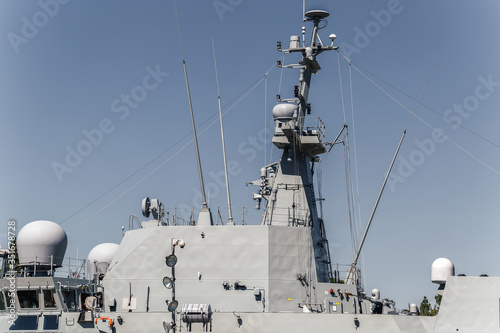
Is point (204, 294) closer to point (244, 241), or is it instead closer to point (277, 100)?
point (244, 241)

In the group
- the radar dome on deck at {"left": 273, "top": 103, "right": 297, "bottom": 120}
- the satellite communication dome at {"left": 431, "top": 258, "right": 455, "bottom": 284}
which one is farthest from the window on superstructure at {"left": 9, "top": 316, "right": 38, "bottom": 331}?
the satellite communication dome at {"left": 431, "top": 258, "right": 455, "bottom": 284}

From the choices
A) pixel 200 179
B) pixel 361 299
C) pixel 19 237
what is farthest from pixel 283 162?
pixel 19 237

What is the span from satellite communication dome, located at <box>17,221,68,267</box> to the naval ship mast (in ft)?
24.1

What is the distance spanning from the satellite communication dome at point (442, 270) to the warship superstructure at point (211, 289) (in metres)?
0.03

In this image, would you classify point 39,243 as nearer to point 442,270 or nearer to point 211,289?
point 211,289

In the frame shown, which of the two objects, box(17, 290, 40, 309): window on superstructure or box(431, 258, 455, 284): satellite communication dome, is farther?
box(431, 258, 455, 284): satellite communication dome

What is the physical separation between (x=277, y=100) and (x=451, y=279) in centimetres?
978

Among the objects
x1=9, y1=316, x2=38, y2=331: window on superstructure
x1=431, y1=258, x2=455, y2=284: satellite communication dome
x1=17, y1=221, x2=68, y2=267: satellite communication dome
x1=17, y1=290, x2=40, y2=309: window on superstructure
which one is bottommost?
x1=9, y1=316, x2=38, y2=331: window on superstructure

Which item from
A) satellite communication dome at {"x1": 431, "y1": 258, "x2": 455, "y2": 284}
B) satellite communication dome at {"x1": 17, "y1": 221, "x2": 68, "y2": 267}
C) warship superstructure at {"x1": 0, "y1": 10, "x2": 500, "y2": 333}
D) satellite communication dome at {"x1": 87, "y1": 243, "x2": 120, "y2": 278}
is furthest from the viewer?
satellite communication dome at {"x1": 87, "y1": 243, "x2": 120, "y2": 278}

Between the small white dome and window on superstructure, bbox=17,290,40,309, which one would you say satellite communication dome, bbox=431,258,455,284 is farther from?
window on superstructure, bbox=17,290,40,309

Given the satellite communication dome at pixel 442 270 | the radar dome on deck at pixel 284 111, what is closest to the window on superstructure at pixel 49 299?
the radar dome on deck at pixel 284 111

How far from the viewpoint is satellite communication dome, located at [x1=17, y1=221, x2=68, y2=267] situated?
2200 centimetres

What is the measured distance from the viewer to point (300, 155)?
86.7 feet

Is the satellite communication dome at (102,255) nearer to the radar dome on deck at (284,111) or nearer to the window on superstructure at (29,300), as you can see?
the window on superstructure at (29,300)
